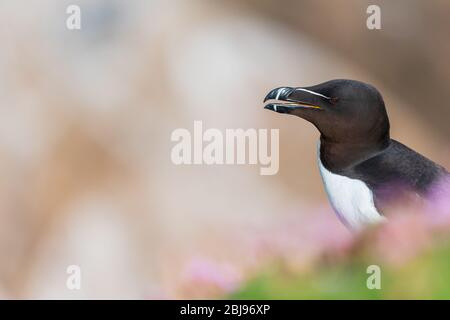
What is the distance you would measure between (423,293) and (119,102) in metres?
1.08

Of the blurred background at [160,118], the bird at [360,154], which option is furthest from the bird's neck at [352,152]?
the blurred background at [160,118]

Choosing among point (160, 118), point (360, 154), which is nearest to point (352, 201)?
point (360, 154)

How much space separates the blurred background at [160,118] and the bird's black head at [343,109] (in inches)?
8.9

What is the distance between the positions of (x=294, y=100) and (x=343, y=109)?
0.14 metres

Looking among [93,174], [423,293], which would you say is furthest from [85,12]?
[423,293]

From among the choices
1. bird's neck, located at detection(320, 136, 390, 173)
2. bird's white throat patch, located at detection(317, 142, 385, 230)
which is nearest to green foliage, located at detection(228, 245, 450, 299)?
bird's white throat patch, located at detection(317, 142, 385, 230)

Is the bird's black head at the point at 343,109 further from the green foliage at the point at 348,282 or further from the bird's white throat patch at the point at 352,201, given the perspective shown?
the green foliage at the point at 348,282

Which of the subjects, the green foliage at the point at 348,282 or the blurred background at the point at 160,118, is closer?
the green foliage at the point at 348,282

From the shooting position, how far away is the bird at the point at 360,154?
2.26 metres

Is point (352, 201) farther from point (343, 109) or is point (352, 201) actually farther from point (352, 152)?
point (343, 109)

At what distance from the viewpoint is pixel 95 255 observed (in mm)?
2539

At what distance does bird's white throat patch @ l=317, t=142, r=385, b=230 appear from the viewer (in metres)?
2.25
